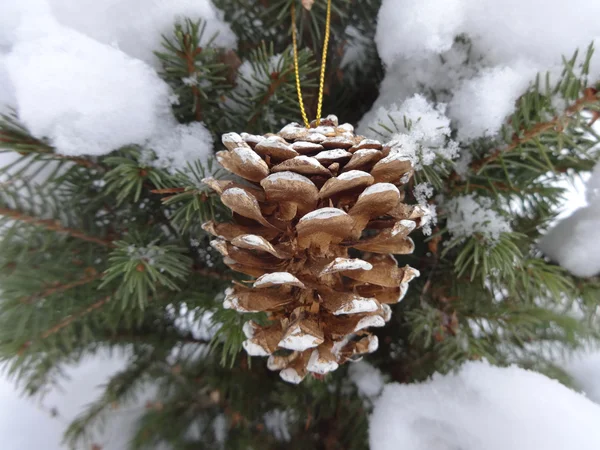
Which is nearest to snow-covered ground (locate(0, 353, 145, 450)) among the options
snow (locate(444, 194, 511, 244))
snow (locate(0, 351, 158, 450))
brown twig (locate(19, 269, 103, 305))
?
snow (locate(0, 351, 158, 450))

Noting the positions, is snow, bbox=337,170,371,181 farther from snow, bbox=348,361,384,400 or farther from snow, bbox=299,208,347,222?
snow, bbox=348,361,384,400

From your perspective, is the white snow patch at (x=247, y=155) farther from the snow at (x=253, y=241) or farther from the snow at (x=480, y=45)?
the snow at (x=480, y=45)

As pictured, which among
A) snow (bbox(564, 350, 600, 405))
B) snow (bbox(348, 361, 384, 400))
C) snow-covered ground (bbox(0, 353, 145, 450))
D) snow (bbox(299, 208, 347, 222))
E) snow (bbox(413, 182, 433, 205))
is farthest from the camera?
snow-covered ground (bbox(0, 353, 145, 450))

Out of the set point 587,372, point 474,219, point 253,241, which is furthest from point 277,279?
point 587,372

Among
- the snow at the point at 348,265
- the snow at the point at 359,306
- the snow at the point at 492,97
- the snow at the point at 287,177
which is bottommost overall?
the snow at the point at 359,306

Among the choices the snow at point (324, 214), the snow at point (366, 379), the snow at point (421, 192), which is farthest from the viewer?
the snow at point (366, 379)

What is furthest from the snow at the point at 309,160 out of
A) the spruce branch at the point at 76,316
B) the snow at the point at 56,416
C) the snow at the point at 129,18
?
the snow at the point at 56,416

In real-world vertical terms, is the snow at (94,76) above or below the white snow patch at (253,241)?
above
